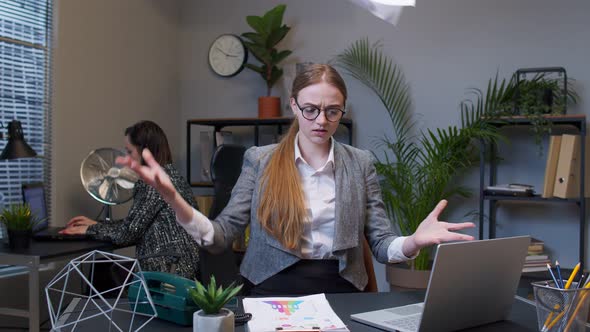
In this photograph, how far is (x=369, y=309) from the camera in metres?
1.45

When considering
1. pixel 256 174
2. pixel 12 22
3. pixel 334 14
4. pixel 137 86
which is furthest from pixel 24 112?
pixel 334 14

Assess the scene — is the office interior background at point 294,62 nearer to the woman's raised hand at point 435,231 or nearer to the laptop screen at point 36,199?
the laptop screen at point 36,199

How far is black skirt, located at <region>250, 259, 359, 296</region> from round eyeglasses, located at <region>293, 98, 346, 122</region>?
453 mm

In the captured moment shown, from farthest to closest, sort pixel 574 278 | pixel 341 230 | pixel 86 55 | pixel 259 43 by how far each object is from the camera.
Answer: pixel 259 43, pixel 86 55, pixel 341 230, pixel 574 278

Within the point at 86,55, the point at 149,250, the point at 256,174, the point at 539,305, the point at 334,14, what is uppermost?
the point at 334,14

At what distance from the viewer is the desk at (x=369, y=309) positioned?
127 cm

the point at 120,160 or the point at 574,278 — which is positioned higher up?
the point at 120,160

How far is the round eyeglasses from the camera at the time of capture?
1.82 m

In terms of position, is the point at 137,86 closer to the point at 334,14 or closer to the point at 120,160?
the point at 334,14

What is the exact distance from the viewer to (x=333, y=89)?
1888 millimetres

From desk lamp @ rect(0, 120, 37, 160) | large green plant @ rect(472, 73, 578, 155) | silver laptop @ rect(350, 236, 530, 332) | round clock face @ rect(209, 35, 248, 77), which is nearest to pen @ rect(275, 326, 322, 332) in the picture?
silver laptop @ rect(350, 236, 530, 332)

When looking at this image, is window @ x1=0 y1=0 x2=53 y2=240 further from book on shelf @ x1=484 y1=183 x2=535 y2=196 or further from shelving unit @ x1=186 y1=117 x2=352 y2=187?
book on shelf @ x1=484 y1=183 x2=535 y2=196

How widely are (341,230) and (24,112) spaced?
7.66 ft

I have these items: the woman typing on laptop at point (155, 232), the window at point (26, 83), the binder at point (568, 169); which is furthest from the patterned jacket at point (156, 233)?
the binder at point (568, 169)
